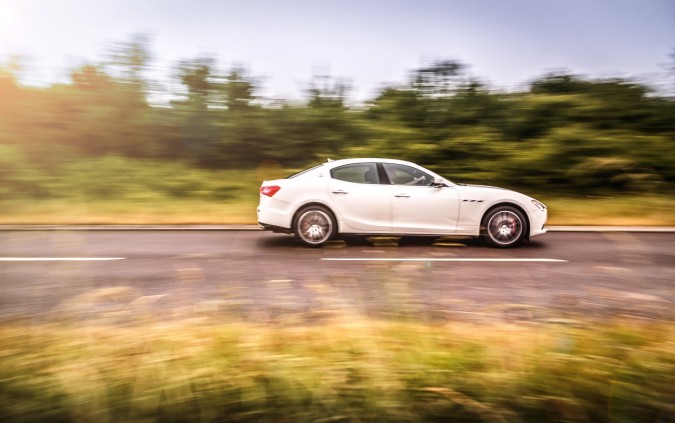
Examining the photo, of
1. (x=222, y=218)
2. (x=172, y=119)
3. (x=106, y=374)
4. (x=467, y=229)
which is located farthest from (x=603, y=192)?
(x=106, y=374)

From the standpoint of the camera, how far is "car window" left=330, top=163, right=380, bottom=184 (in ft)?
27.6

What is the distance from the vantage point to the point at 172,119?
1806cm

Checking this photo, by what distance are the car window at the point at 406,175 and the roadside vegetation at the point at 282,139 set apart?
199 inches

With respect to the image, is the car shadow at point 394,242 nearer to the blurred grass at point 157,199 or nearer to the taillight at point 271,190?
the taillight at point 271,190

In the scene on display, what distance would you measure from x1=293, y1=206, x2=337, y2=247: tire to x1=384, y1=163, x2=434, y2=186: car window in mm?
1178

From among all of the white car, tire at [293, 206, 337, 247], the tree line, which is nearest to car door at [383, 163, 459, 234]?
the white car

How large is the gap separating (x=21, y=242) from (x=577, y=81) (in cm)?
1601

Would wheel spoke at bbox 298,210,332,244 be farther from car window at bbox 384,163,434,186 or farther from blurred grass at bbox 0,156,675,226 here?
blurred grass at bbox 0,156,675,226

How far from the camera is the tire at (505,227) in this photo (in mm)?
8328

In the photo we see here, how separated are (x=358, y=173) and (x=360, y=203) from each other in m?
0.51

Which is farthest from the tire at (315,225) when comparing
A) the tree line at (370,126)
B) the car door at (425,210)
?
the tree line at (370,126)

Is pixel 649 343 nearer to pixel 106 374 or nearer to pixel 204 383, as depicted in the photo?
pixel 204 383

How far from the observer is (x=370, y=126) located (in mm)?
17062

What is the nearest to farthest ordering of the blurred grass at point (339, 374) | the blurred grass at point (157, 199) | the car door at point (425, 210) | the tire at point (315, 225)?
the blurred grass at point (339, 374), the car door at point (425, 210), the tire at point (315, 225), the blurred grass at point (157, 199)
